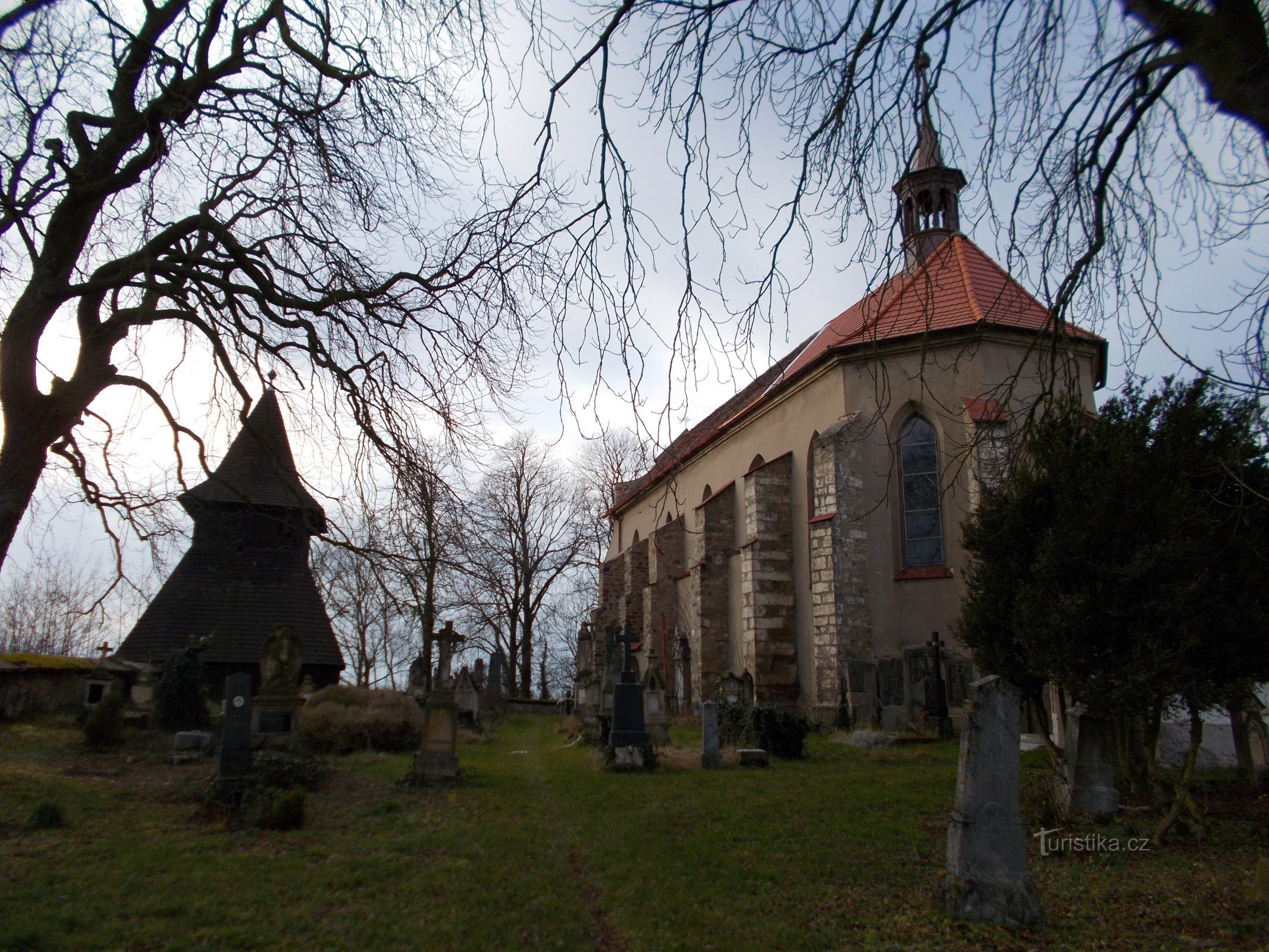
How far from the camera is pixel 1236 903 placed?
523 cm

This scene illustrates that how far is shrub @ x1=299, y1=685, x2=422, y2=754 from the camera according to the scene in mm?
13875

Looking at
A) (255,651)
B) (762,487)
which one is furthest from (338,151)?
(255,651)

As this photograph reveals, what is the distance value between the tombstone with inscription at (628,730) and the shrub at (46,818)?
6.77 metres

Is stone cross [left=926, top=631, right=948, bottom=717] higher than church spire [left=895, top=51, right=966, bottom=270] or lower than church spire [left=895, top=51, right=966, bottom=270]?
lower

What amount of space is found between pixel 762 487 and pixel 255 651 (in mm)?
13046

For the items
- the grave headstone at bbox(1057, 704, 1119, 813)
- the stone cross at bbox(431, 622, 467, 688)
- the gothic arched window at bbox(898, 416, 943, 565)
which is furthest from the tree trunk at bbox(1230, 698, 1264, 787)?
the stone cross at bbox(431, 622, 467, 688)

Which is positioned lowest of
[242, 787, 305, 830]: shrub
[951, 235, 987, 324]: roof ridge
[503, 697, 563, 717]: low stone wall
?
[503, 697, 563, 717]: low stone wall

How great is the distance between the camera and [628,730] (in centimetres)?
1249

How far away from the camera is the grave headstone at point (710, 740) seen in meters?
12.0

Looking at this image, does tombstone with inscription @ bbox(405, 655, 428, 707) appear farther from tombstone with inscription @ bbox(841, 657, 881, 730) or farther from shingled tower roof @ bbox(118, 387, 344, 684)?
tombstone with inscription @ bbox(841, 657, 881, 730)

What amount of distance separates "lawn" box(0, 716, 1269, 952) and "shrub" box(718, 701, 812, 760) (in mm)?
2145

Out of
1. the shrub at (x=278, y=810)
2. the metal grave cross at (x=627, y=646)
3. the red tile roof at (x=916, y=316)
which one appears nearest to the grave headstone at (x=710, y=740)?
the metal grave cross at (x=627, y=646)

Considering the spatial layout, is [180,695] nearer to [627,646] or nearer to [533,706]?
[627,646]

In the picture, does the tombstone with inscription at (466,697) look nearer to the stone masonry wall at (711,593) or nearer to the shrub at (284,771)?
the stone masonry wall at (711,593)
